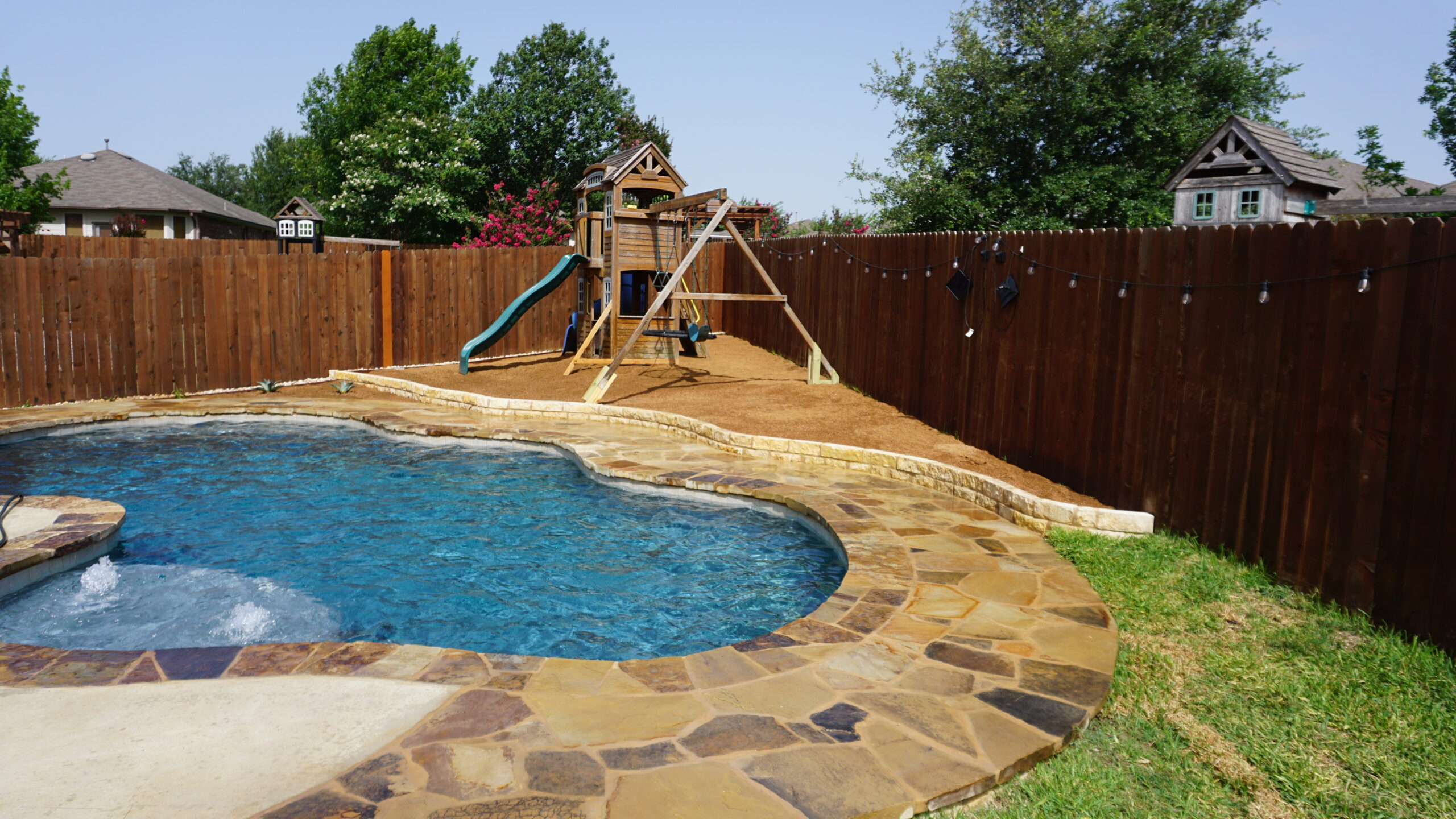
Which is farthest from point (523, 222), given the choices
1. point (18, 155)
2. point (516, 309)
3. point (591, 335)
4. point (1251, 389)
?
point (1251, 389)

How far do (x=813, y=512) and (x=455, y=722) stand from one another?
3857 millimetres

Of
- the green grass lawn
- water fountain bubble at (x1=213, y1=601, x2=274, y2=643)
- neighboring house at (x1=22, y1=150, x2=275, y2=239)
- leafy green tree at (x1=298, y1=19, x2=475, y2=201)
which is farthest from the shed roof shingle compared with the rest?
the green grass lawn

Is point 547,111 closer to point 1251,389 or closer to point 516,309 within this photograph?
point 516,309

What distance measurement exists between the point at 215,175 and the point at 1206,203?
296 feet

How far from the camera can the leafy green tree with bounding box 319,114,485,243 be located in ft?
99.9

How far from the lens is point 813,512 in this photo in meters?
6.78

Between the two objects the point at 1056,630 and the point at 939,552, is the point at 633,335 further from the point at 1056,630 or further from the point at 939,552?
the point at 1056,630

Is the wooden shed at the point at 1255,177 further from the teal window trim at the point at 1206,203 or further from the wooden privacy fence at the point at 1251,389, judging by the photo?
the wooden privacy fence at the point at 1251,389

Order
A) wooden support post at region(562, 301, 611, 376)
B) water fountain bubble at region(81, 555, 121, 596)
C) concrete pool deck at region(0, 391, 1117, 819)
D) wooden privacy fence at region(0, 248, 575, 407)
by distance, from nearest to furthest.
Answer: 1. concrete pool deck at region(0, 391, 1117, 819)
2. water fountain bubble at region(81, 555, 121, 596)
3. wooden privacy fence at region(0, 248, 575, 407)
4. wooden support post at region(562, 301, 611, 376)

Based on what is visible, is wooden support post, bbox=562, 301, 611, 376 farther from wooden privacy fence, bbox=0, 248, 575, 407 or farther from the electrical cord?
the electrical cord

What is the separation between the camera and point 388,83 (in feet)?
124

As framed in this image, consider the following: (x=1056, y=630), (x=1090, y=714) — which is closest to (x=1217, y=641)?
(x=1056, y=630)

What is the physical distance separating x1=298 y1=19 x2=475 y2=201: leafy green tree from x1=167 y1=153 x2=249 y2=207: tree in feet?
151

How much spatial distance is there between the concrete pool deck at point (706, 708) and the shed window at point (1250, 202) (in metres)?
13.9
